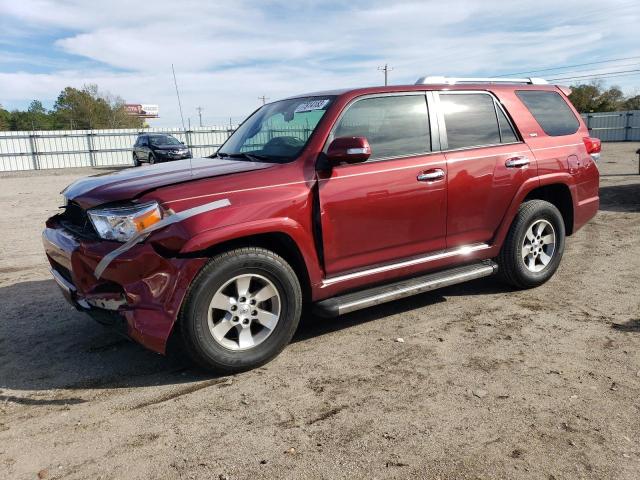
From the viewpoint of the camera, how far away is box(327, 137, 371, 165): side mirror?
362cm

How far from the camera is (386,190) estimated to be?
157 inches

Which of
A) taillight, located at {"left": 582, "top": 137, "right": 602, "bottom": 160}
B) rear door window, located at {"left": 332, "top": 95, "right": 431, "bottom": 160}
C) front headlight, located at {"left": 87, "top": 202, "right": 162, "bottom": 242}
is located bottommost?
front headlight, located at {"left": 87, "top": 202, "right": 162, "bottom": 242}

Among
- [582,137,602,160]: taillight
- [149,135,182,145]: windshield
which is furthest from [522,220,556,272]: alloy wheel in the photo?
[149,135,182,145]: windshield

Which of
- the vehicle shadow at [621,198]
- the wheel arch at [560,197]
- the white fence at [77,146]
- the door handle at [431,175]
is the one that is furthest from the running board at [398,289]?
the white fence at [77,146]

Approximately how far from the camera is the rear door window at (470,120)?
14.8 ft

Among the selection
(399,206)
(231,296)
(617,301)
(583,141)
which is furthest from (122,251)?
(583,141)

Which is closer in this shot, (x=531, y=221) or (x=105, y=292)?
(x=105, y=292)

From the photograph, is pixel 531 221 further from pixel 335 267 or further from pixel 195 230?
pixel 195 230

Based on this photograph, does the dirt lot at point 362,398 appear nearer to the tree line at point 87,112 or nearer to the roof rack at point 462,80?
the roof rack at point 462,80

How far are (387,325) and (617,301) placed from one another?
2178 millimetres

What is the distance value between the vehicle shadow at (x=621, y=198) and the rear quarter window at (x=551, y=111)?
15.7 feet

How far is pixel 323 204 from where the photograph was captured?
12.3 ft

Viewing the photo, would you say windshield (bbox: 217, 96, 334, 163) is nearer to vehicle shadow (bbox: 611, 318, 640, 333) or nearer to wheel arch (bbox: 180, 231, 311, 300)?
wheel arch (bbox: 180, 231, 311, 300)

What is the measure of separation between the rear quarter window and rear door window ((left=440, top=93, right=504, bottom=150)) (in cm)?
48
